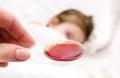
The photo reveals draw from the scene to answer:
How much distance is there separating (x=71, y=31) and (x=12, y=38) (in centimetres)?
74

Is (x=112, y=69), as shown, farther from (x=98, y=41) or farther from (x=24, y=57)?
(x=24, y=57)

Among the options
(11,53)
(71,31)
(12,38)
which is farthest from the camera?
(71,31)

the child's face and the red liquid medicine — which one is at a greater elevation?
the child's face

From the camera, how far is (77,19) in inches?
62.9

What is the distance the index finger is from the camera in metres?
0.70

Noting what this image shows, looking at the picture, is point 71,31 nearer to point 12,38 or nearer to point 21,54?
point 12,38

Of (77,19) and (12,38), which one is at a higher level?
(77,19)

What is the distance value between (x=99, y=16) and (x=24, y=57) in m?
1.01

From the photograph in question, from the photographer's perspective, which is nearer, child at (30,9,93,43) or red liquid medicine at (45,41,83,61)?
red liquid medicine at (45,41,83,61)

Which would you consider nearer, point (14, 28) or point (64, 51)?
point (14, 28)

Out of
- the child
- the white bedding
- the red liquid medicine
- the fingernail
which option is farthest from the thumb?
the child

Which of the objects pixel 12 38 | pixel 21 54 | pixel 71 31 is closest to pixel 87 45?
pixel 71 31

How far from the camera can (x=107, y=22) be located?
1625 mm

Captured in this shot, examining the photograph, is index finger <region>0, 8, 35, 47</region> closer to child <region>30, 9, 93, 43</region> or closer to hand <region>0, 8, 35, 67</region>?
Result: hand <region>0, 8, 35, 67</region>
